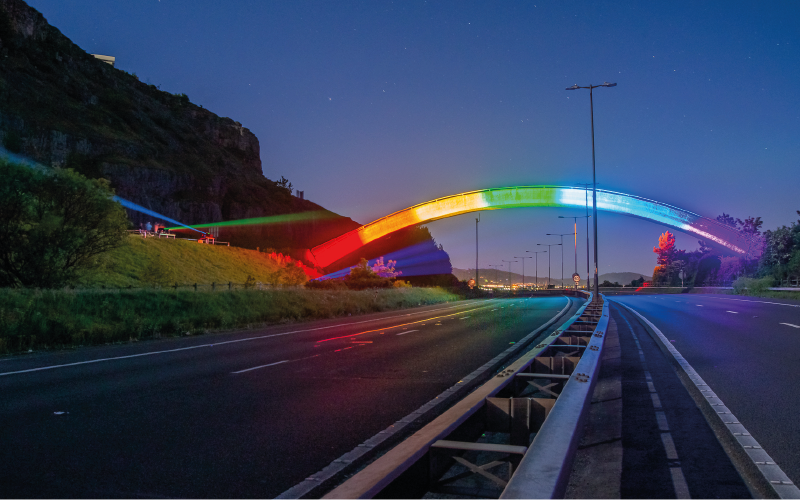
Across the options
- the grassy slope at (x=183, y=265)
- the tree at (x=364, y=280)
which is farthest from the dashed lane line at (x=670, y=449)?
the tree at (x=364, y=280)

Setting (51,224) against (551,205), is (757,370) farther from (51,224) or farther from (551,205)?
(551,205)

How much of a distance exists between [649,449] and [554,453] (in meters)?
2.96

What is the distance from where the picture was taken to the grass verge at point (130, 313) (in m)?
15.0

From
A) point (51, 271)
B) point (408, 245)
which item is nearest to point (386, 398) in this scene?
point (51, 271)

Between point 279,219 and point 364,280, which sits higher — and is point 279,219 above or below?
above

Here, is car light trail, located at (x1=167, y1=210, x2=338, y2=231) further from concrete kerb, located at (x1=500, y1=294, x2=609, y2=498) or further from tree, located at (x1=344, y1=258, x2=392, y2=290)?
concrete kerb, located at (x1=500, y1=294, x2=609, y2=498)

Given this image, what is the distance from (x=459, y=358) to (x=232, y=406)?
19.4ft

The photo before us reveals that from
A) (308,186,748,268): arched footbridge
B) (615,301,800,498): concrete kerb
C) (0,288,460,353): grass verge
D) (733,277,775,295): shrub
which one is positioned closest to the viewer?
(615,301,800,498): concrete kerb

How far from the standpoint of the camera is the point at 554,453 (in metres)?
2.98

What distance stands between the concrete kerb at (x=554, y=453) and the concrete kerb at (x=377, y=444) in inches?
68.8

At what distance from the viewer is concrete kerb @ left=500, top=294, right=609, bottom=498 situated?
2479 millimetres

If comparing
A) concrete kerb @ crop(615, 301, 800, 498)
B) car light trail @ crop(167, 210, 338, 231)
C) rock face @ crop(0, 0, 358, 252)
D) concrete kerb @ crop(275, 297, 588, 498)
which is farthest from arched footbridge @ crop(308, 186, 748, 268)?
car light trail @ crop(167, 210, 338, 231)

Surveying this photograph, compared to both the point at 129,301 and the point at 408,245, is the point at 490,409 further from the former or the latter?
the point at 408,245

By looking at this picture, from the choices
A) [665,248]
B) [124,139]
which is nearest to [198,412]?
[665,248]
